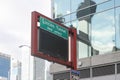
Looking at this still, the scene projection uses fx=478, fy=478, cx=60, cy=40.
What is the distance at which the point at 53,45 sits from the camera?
1870cm

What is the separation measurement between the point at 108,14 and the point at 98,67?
2.93m

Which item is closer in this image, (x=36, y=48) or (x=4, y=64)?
(x=36, y=48)

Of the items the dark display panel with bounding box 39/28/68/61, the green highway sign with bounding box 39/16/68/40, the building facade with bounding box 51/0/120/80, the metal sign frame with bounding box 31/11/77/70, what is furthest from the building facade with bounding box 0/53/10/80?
the dark display panel with bounding box 39/28/68/61

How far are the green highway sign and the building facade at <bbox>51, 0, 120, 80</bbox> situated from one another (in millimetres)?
5701

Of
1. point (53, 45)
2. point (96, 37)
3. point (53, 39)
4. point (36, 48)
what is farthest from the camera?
point (96, 37)

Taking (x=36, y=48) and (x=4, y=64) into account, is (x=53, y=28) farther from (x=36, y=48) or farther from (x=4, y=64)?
(x=4, y=64)

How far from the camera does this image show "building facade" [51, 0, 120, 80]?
82.5ft

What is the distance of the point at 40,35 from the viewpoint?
18281 mm

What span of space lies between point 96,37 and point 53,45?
7.96 metres

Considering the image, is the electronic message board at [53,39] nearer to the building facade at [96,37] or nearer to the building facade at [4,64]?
the building facade at [96,37]

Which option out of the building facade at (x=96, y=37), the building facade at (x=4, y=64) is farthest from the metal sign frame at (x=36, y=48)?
the building facade at (x=4, y=64)

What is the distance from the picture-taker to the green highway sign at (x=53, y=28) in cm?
1870

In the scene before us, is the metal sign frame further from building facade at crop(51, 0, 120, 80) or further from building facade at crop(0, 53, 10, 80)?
building facade at crop(0, 53, 10, 80)

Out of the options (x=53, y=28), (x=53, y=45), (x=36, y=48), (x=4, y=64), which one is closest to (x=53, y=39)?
(x=53, y=45)
